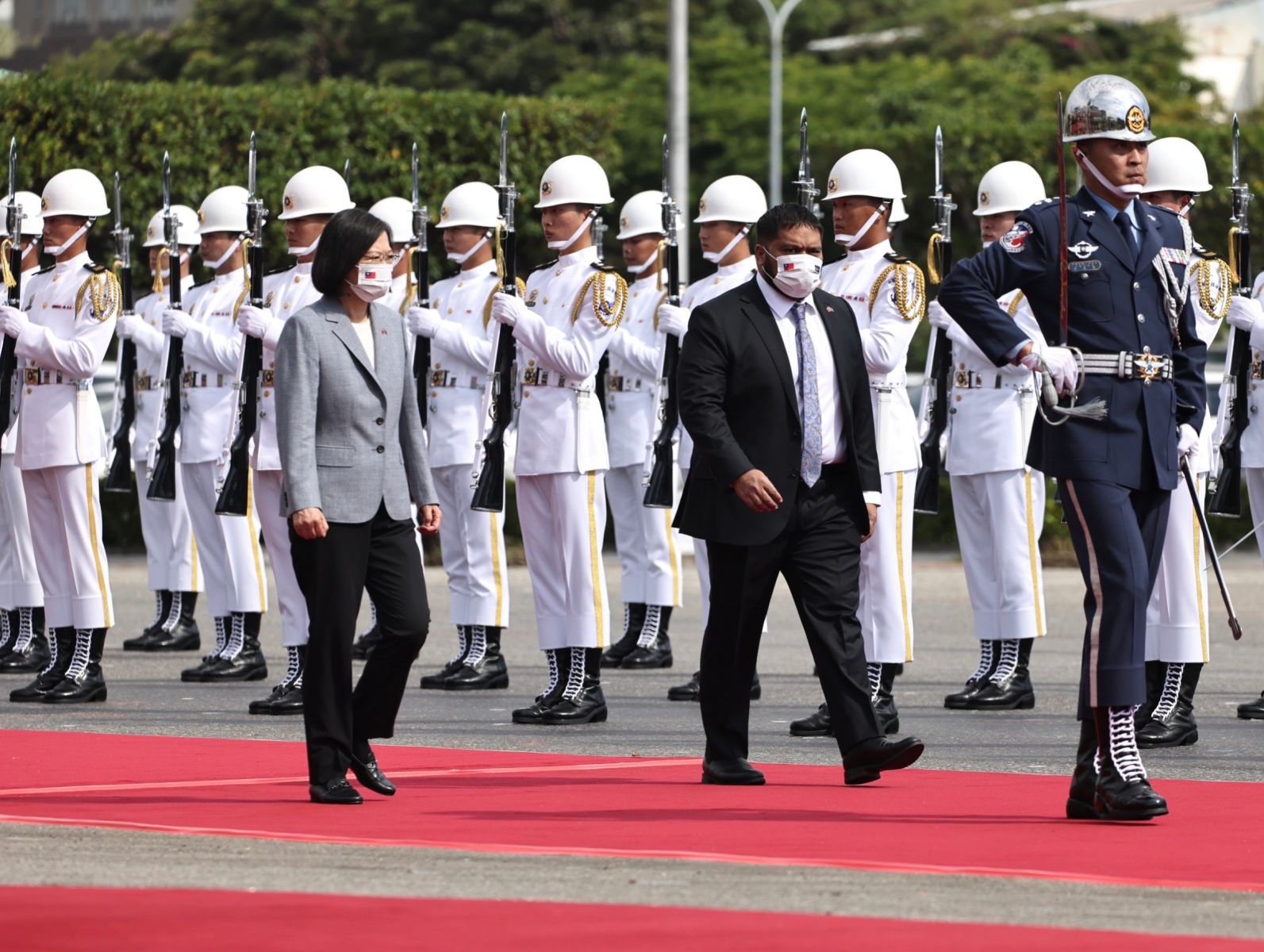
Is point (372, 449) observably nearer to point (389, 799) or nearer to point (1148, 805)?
point (389, 799)

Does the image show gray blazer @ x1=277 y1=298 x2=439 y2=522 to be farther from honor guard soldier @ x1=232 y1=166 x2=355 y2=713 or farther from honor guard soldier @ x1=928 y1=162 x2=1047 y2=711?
honor guard soldier @ x1=928 y1=162 x2=1047 y2=711

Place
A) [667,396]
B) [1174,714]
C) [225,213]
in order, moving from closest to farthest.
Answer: [1174,714]
[667,396]
[225,213]

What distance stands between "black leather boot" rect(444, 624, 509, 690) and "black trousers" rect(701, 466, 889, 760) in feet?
11.9

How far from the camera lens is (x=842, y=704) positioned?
8391 mm

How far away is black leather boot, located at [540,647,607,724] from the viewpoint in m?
10.6

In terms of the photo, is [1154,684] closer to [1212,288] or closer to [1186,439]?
[1212,288]

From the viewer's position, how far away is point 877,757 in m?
8.32

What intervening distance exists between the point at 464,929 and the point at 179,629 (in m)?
9.07

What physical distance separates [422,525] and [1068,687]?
4716 mm

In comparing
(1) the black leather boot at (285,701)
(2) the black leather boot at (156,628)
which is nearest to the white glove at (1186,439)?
(1) the black leather boot at (285,701)

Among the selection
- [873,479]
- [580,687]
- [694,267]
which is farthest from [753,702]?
[694,267]

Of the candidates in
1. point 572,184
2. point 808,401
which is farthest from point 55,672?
point 808,401

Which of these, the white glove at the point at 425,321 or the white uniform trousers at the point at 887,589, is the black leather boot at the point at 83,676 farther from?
the white uniform trousers at the point at 887,589

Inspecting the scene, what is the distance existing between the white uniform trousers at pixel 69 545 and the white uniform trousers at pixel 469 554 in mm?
1666
